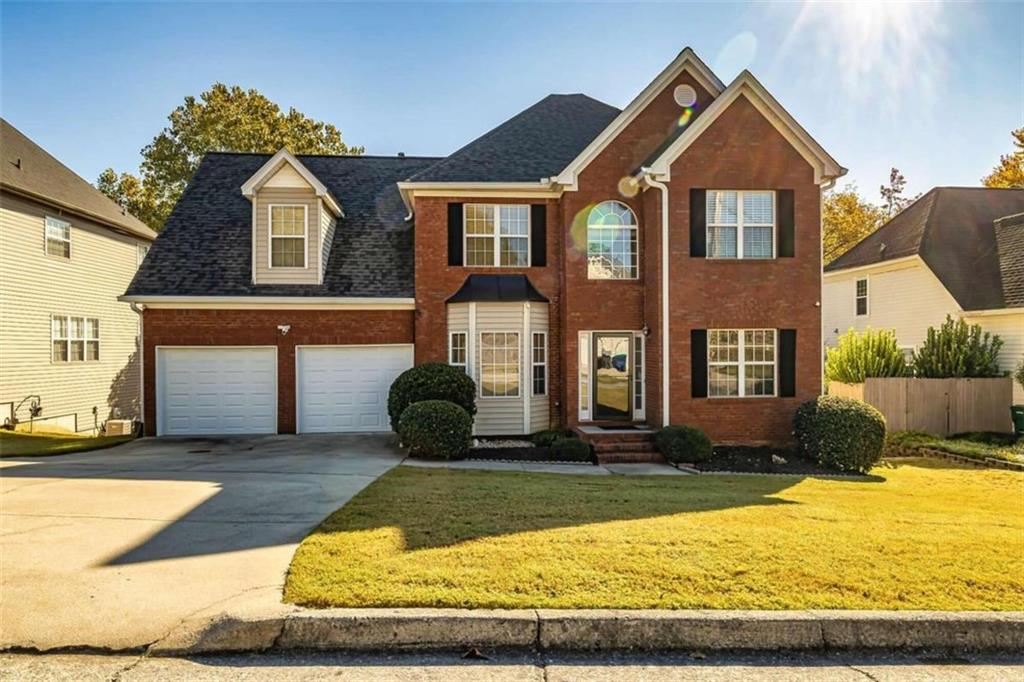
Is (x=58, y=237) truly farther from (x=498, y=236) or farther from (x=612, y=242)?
(x=612, y=242)

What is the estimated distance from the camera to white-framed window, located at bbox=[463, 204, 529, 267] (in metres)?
15.4

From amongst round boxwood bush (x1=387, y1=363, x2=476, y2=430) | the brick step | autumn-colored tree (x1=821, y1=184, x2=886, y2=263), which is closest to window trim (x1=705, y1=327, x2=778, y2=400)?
the brick step

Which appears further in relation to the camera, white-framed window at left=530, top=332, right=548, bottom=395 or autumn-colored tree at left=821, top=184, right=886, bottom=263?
autumn-colored tree at left=821, top=184, right=886, bottom=263

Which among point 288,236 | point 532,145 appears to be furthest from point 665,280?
point 288,236

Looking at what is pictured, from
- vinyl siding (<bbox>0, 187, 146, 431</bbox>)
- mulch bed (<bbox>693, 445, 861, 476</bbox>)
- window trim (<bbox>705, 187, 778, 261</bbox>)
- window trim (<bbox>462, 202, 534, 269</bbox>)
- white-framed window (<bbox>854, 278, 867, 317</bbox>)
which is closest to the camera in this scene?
mulch bed (<bbox>693, 445, 861, 476</bbox>)

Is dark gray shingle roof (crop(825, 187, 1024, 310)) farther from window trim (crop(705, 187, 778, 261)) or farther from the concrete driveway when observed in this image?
the concrete driveway

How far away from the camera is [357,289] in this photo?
15.6m

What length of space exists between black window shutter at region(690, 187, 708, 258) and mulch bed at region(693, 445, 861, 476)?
14.8ft

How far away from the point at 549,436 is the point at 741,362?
480 cm

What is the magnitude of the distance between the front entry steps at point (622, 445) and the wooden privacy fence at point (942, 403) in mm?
8330

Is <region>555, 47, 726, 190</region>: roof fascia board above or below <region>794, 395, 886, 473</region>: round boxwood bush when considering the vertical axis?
above

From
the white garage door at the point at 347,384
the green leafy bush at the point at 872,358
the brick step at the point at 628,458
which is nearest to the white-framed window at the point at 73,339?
the white garage door at the point at 347,384

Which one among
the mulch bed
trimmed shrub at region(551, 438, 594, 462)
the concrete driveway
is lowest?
the mulch bed

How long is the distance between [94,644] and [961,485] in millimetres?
13645
